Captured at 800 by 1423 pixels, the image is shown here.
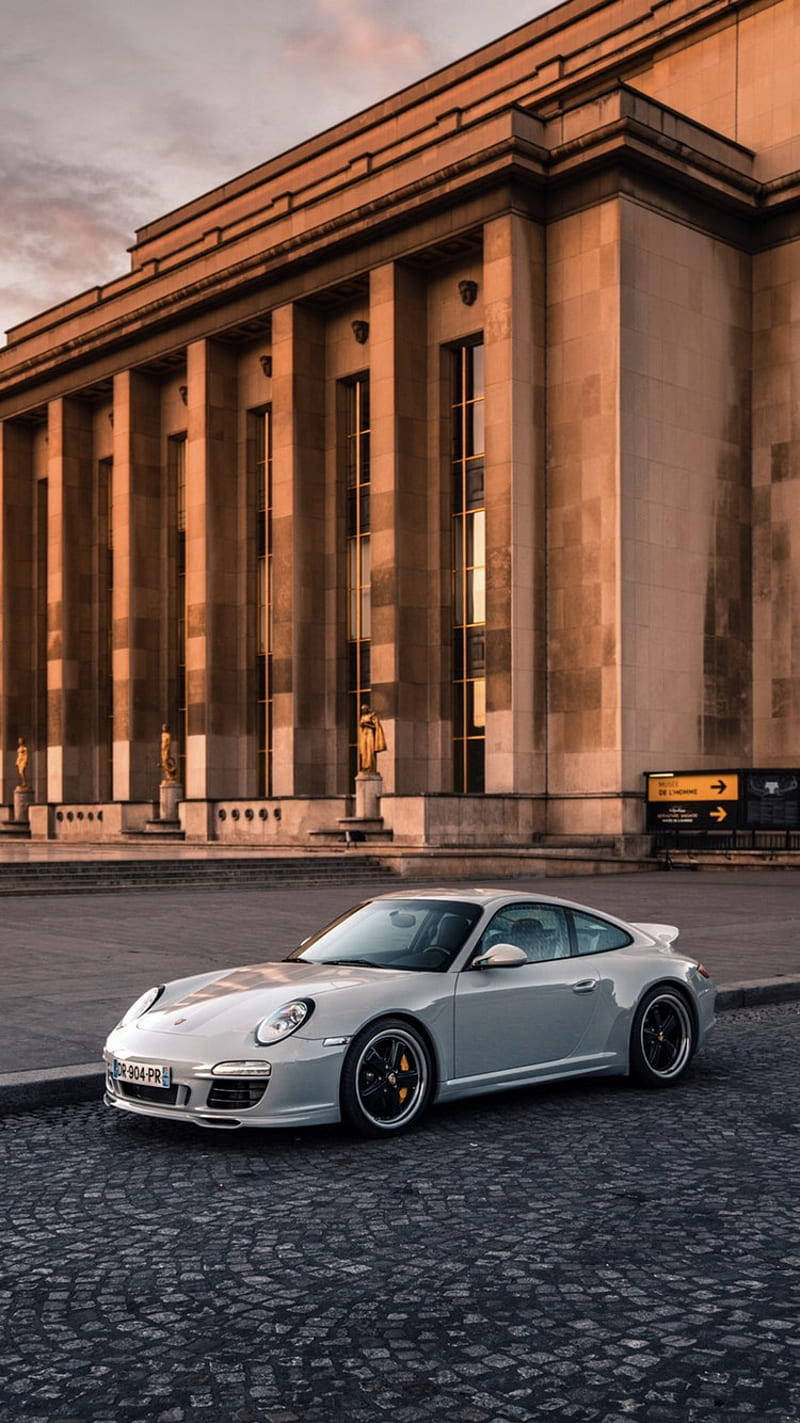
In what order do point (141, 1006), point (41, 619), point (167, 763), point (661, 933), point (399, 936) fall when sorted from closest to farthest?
point (141, 1006) < point (399, 936) < point (661, 933) < point (167, 763) < point (41, 619)

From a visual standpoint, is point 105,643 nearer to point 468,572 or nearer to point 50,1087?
point 468,572

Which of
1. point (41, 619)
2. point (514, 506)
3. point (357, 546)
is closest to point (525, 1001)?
point (514, 506)

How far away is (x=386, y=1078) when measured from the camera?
7.17m

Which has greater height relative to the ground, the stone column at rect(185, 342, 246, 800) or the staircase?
the stone column at rect(185, 342, 246, 800)

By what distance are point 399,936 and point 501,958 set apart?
781 millimetres

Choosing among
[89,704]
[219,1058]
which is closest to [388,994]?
[219,1058]

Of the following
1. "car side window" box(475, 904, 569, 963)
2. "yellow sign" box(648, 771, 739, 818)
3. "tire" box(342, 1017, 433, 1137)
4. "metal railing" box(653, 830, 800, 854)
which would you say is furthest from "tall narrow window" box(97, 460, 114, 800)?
"tire" box(342, 1017, 433, 1137)

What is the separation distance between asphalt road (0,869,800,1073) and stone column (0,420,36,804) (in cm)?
3365

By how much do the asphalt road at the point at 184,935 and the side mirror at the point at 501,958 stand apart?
2548mm

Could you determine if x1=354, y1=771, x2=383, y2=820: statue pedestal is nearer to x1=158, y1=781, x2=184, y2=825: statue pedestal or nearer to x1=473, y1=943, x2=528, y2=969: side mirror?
x1=158, y1=781, x2=184, y2=825: statue pedestal

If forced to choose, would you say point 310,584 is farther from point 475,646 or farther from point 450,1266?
point 450,1266

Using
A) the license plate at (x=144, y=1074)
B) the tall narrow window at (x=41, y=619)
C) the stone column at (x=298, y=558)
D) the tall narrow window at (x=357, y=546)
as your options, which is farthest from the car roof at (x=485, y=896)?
the tall narrow window at (x=41, y=619)

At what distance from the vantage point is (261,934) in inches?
671

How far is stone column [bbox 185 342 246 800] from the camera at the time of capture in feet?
162
